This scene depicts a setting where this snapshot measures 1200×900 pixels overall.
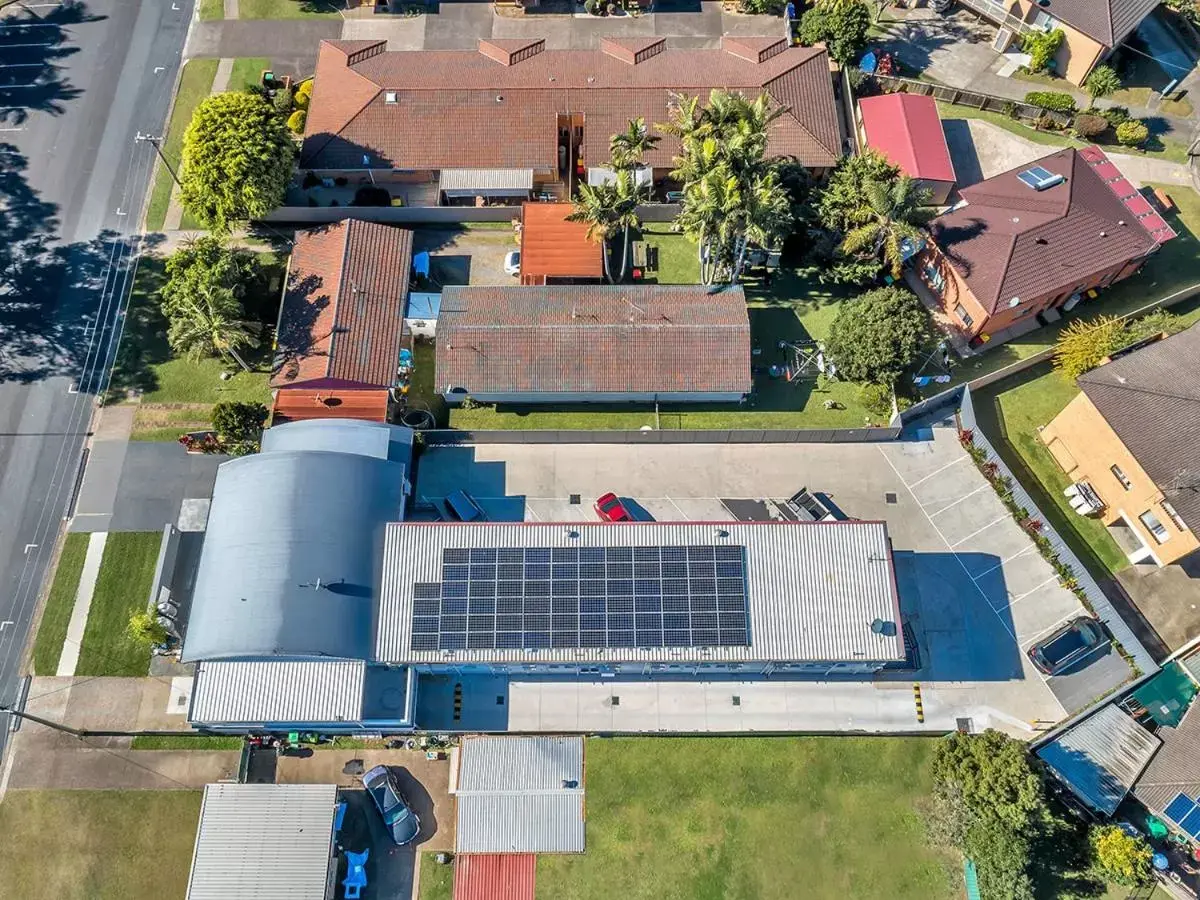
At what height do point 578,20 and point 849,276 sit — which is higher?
point 578,20

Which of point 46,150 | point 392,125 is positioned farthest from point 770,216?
point 46,150

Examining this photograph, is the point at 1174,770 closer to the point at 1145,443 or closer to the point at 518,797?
the point at 1145,443

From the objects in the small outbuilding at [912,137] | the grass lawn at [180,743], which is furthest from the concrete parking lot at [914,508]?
the small outbuilding at [912,137]

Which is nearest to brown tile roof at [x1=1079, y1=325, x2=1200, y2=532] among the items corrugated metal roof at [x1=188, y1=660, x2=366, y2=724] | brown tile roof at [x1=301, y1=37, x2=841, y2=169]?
brown tile roof at [x1=301, y1=37, x2=841, y2=169]

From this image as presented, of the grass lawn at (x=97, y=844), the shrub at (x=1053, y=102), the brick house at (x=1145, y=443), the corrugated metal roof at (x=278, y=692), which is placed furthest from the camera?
the shrub at (x=1053, y=102)

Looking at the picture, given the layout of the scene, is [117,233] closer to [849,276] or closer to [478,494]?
[478,494]

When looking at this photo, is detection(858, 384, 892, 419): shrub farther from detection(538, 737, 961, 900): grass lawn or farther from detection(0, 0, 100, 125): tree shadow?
detection(0, 0, 100, 125): tree shadow

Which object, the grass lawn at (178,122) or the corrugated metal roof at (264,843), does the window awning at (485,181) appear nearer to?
the grass lawn at (178,122)
